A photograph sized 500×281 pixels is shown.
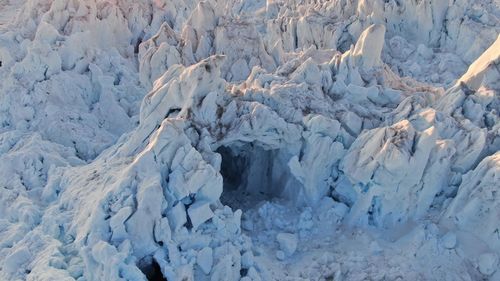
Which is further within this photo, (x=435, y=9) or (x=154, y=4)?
(x=435, y=9)

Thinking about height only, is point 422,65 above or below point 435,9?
below

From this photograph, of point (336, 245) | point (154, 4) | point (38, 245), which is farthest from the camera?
point (154, 4)

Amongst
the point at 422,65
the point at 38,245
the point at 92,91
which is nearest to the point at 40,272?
the point at 38,245

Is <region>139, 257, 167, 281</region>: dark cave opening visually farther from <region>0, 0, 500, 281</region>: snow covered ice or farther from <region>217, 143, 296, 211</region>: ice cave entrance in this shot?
<region>217, 143, 296, 211</region>: ice cave entrance

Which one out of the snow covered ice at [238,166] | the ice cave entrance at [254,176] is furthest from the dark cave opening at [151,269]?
the ice cave entrance at [254,176]

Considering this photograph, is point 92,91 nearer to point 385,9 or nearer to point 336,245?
point 336,245

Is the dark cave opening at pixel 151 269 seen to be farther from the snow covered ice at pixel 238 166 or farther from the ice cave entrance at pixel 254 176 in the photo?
the ice cave entrance at pixel 254 176

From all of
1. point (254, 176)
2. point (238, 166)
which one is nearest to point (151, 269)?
point (254, 176)

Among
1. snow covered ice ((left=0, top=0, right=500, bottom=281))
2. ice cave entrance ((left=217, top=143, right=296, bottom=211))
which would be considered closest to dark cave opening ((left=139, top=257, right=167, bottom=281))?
snow covered ice ((left=0, top=0, right=500, bottom=281))
